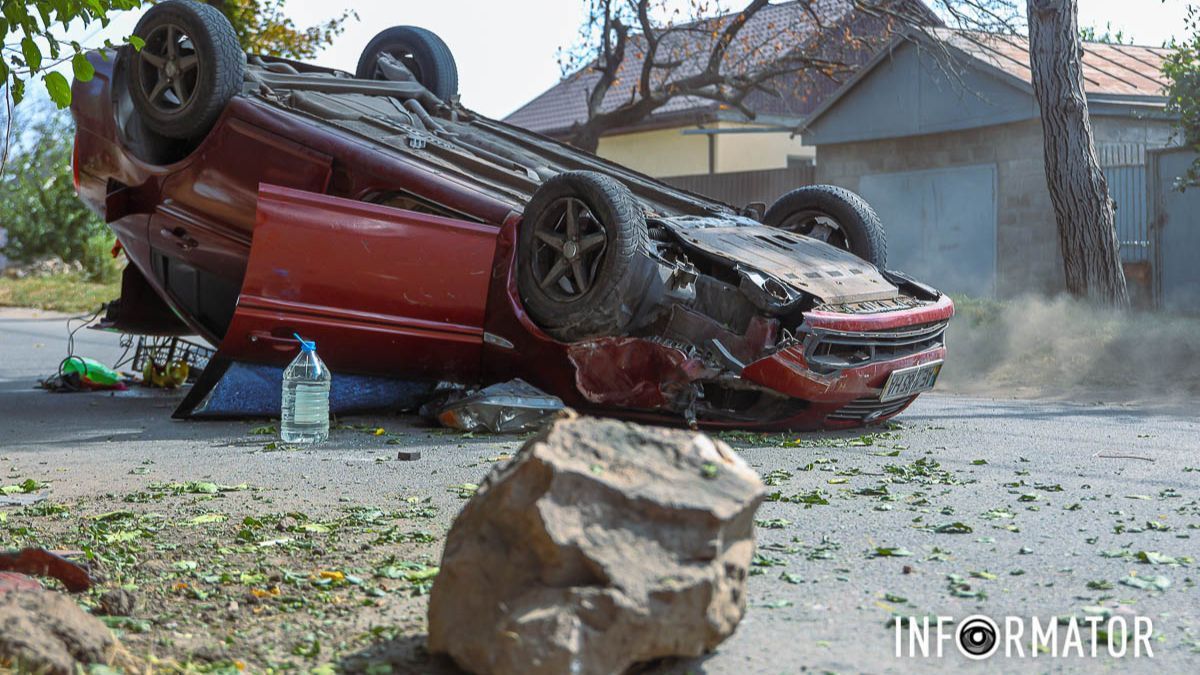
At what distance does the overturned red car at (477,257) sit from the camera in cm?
725

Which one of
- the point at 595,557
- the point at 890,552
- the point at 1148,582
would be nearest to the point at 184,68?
the point at 890,552

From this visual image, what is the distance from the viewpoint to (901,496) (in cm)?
559

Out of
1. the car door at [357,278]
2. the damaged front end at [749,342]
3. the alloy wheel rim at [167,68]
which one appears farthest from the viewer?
the alloy wheel rim at [167,68]

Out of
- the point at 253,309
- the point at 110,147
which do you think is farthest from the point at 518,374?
the point at 110,147

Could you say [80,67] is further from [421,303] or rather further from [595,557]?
[421,303]

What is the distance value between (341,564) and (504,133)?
19.5 feet

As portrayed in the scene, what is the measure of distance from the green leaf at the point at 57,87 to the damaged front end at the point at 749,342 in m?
3.29

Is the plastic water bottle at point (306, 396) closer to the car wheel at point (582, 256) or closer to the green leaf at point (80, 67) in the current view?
the car wheel at point (582, 256)

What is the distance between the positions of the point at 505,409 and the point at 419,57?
4280mm

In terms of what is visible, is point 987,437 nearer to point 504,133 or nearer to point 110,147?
point 504,133

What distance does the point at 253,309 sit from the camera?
7.72 metres

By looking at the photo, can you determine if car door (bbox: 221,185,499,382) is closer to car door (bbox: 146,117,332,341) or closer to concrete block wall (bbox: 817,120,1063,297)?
car door (bbox: 146,117,332,341)

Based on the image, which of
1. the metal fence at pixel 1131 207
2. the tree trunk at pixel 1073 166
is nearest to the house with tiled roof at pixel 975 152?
the metal fence at pixel 1131 207

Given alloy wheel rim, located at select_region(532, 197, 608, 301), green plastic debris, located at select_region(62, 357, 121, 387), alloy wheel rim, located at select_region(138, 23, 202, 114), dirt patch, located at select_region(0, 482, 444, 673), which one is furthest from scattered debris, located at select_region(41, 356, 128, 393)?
dirt patch, located at select_region(0, 482, 444, 673)
